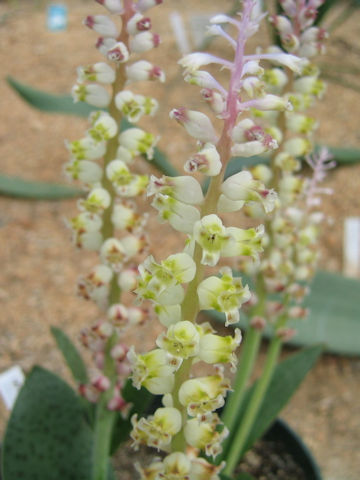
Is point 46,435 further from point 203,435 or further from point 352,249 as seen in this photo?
point 352,249

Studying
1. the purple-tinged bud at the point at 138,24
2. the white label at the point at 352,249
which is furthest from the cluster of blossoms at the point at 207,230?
the white label at the point at 352,249

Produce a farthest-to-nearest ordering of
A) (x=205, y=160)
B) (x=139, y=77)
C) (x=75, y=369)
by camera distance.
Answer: (x=75, y=369), (x=139, y=77), (x=205, y=160)

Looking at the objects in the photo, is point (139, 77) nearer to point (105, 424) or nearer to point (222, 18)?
point (222, 18)

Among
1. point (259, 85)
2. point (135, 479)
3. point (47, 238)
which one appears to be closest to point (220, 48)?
point (47, 238)

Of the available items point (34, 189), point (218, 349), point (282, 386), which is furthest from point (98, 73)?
point (34, 189)

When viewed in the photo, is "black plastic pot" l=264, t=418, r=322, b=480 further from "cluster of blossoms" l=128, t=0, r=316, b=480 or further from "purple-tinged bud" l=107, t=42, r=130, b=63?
"purple-tinged bud" l=107, t=42, r=130, b=63

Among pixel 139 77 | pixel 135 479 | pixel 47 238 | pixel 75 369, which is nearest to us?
pixel 139 77
